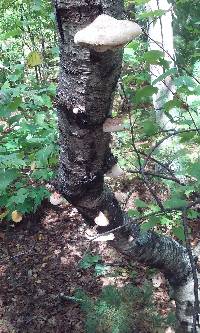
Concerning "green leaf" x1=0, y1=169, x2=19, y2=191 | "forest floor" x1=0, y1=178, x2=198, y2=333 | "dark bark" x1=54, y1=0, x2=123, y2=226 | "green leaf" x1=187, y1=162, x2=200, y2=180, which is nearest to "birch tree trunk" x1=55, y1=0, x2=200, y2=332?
"dark bark" x1=54, y1=0, x2=123, y2=226

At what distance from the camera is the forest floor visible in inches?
172

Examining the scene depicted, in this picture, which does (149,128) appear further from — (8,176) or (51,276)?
(51,276)

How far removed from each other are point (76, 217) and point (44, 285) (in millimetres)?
1227

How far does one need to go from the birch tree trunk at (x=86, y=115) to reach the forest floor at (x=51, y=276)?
8.20 ft

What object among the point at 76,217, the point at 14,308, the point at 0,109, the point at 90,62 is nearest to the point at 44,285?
the point at 14,308

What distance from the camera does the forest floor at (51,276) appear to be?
4371mm

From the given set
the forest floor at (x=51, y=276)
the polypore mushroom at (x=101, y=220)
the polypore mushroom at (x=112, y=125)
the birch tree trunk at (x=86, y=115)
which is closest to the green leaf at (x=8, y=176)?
the birch tree trunk at (x=86, y=115)

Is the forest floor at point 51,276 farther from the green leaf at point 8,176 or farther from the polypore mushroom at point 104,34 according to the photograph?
the polypore mushroom at point 104,34

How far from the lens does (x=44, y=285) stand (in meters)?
4.75

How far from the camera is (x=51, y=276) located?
191 inches

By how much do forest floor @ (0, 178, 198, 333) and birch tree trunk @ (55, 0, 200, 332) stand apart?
98.3 inches

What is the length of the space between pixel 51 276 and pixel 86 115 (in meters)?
3.85

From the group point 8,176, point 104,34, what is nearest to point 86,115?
point 104,34

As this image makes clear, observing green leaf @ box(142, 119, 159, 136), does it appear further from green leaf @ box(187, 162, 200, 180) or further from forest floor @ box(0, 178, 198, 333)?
forest floor @ box(0, 178, 198, 333)
